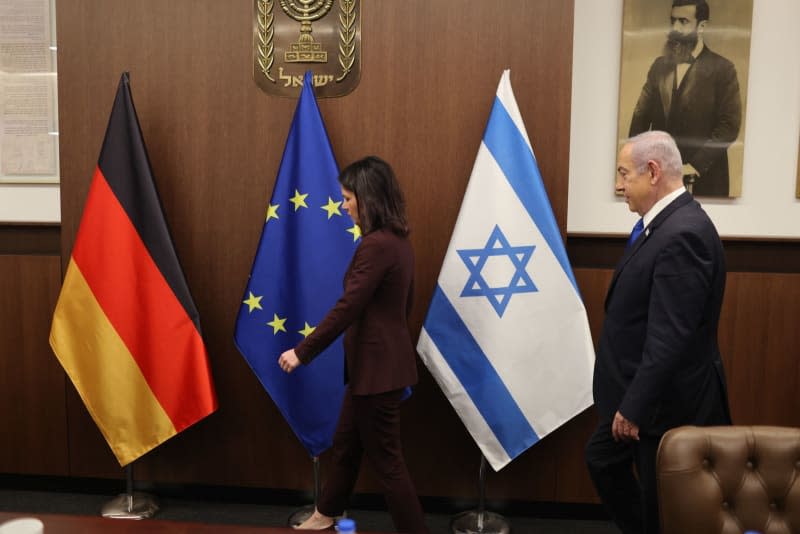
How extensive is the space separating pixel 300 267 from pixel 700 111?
176 centimetres

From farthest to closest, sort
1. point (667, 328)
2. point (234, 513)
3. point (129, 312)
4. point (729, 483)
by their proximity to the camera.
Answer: point (234, 513) → point (129, 312) → point (667, 328) → point (729, 483)

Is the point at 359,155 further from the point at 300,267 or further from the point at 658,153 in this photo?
the point at 658,153

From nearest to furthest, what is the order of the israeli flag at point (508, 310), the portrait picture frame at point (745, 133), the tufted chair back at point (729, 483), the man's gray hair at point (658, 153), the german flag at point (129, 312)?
the tufted chair back at point (729, 483)
the man's gray hair at point (658, 153)
the israeli flag at point (508, 310)
the german flag at point (129, 312)
the portrait picture frame at point (745, 133)

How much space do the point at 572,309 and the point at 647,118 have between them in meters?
0.91

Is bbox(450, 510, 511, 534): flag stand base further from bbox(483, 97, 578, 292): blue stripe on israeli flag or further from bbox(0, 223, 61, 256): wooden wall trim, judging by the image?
bbox(0, 223, 61, 256): wooden wall trim

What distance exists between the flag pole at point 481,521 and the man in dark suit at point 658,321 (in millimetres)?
794

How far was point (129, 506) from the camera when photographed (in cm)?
301

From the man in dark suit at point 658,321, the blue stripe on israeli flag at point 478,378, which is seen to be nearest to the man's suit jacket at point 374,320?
the blue stripe on israeli flag at point 478,378

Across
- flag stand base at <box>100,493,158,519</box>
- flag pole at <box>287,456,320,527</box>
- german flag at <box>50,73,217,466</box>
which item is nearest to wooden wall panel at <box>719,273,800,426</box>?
flag pole at <box>287,456,320,527</box>

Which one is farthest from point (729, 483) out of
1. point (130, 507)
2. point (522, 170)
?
point (130, 507)

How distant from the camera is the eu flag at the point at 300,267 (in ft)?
9.06

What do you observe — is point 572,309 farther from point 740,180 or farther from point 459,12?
point 459,12

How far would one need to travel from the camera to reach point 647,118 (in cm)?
295

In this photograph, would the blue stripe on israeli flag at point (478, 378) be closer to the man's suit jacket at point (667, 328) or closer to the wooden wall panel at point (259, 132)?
the wooden wall panel at point (259, 132)
